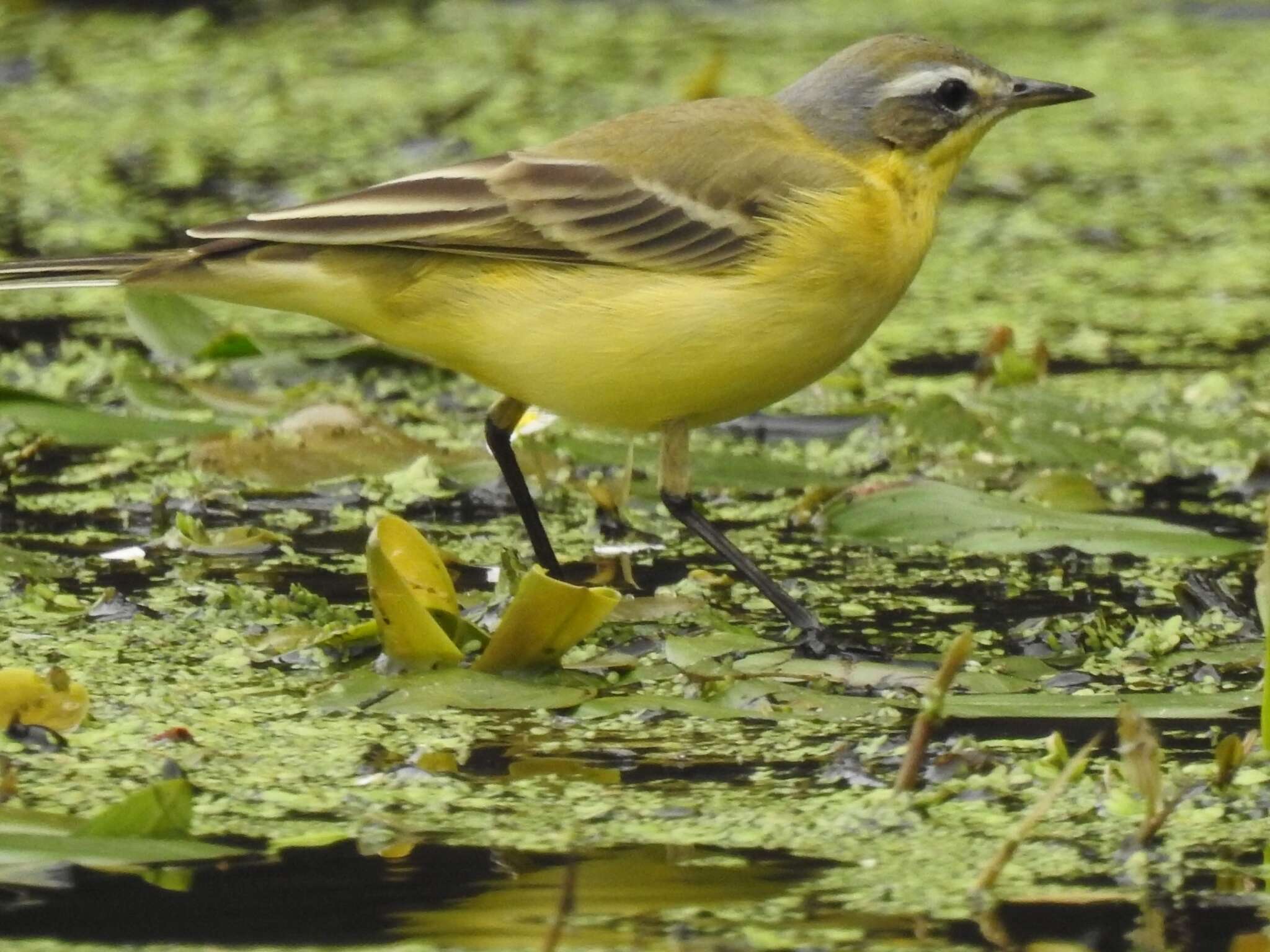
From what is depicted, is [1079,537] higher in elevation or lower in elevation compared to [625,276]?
lower

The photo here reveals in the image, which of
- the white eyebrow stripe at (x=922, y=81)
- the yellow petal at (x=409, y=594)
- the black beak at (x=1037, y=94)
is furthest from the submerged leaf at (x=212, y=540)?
the black beak at (x=1037, y=94)

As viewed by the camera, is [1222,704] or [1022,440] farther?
[1022,440]

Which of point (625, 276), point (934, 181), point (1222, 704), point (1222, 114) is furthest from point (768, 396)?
point (1222, 114)

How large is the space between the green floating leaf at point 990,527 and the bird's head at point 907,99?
0.97 metres

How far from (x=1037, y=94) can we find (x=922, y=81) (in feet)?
1.29

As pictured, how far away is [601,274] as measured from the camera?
5.95m

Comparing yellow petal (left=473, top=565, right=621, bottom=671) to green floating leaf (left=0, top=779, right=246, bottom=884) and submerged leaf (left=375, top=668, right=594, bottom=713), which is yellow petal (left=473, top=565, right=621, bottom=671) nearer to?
submerged leaf (left=375, top=668, right=594, bottom=713)

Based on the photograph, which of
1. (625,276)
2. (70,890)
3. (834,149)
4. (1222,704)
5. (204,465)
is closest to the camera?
(70,890)

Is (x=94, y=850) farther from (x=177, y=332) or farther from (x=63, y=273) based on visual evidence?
(x=177, y=332)

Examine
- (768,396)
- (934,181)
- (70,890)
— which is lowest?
(70,890)

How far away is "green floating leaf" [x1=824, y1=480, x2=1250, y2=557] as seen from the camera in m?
6.43

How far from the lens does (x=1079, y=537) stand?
6445 mm

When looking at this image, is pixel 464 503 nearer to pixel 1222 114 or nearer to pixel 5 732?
pixel 5 732

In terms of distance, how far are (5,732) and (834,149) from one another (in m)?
2.83
